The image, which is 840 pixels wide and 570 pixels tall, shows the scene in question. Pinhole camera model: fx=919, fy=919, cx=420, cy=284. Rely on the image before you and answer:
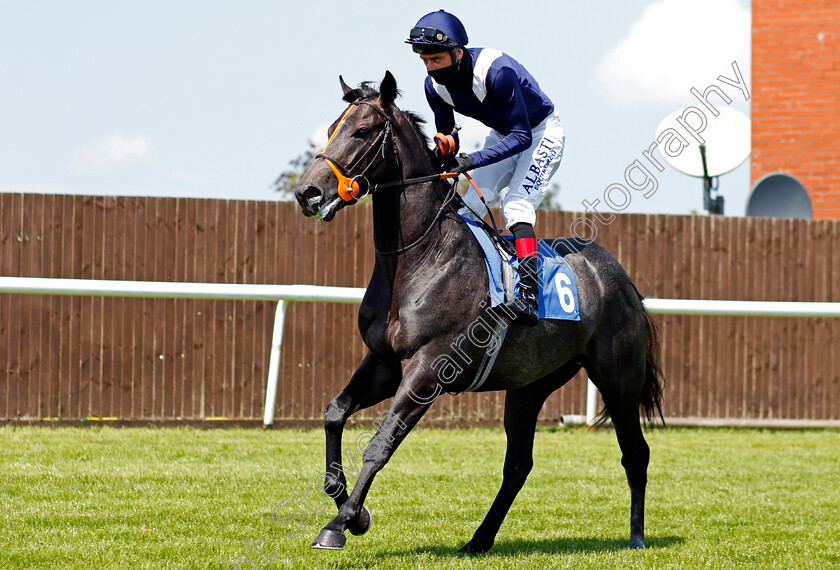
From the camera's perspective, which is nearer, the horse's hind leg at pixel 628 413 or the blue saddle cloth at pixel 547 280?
the blue saddle cloth at pixel 547 280

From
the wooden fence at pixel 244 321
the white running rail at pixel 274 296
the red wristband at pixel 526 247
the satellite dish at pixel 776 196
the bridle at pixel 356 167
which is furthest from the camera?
the satellite dish at pixel 776 196

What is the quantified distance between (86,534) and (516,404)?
93.6 inches

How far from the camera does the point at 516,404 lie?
204 inches

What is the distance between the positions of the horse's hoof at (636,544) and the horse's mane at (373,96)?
235cm

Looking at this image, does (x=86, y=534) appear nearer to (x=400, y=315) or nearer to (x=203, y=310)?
(x=400, y=315)

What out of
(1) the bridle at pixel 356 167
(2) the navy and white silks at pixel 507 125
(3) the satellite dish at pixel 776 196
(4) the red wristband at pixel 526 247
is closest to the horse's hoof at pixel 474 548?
(4) the red wristband at pixel 526 247

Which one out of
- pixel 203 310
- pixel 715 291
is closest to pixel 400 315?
pixel 203 310

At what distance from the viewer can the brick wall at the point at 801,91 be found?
15.0 m

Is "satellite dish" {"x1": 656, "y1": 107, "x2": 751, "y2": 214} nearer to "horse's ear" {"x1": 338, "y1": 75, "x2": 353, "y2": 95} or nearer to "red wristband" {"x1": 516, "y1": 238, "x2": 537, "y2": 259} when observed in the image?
"red wristband" {"x1": 516, "y1": 238, "x2": 537, "y2": 259}

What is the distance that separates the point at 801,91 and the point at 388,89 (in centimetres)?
1275

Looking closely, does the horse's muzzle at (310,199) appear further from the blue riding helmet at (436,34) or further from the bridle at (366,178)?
the blue riding helmet at (436,34)

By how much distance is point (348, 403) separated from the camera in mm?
4453

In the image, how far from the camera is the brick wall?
49.2 feet

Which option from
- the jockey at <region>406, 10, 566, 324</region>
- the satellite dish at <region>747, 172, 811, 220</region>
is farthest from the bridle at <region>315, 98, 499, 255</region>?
the satellite dish at <region>747, 172, 811, 220</region>
